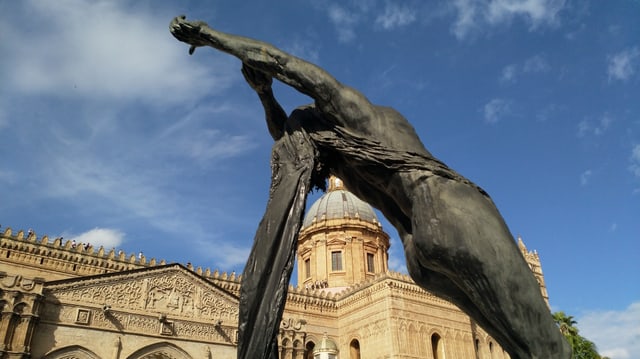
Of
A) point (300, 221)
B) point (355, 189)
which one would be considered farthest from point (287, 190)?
point (355, 189)

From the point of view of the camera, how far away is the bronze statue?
221cm

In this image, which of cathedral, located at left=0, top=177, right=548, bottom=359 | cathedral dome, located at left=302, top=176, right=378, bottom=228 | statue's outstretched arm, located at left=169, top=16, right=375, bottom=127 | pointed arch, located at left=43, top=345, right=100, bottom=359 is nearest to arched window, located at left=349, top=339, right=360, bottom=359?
cathedral, located at left=0, top=177, right=548, bottom=359

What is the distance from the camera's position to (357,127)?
2748mm

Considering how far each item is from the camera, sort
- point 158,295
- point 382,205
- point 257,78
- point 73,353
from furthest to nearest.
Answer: point 158,295 → point 73,353 → point 257,78 → point 382,205

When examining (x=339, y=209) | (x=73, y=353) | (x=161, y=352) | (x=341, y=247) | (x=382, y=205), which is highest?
(x=339, y=209)

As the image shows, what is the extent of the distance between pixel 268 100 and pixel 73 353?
1883 cm

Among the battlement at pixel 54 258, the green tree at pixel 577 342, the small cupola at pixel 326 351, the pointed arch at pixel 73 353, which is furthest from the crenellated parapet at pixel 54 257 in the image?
the green tree at pixel 577 342

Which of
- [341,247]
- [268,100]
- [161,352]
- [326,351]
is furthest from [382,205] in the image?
[341,247]

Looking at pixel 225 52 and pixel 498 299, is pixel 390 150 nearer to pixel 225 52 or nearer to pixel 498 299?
pixel 498 299

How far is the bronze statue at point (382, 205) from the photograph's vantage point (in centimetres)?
221

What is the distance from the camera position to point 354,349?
2967 cm

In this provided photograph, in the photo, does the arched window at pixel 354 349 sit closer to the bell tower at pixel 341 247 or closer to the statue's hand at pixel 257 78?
the bell tower at pixel 341 247

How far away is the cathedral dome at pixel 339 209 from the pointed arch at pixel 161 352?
16.6 metres

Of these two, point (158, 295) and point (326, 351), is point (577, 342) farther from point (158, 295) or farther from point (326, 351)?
point (158, 295)
